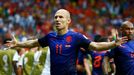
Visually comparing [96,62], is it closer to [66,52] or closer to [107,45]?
[66,52]

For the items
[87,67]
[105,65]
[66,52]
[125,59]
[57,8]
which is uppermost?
[57,8]

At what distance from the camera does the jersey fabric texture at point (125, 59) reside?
30.1 feet

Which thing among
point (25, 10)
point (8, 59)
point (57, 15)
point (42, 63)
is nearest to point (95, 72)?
point (42, 63)

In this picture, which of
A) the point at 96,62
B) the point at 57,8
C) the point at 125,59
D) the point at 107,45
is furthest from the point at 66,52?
the point at 57,8

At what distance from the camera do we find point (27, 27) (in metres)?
26.5

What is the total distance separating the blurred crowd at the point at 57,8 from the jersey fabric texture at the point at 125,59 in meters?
14.8

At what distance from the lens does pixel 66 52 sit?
852 centimetres

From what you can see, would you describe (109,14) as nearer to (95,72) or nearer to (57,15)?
(95,72)

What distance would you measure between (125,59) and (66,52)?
1.20m

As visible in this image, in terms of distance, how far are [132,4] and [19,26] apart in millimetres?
6387

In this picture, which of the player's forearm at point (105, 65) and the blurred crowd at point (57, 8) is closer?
the player's forearm at point (105, 65)

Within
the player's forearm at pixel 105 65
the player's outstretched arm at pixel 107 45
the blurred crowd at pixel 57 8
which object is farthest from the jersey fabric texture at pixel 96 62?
the blurred crowd at pixel 57 8

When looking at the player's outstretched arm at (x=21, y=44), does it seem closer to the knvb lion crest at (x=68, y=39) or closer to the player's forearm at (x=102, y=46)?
the knvb lion crest at (x=68, y=39)

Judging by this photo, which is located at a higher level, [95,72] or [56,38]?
[56,38]
